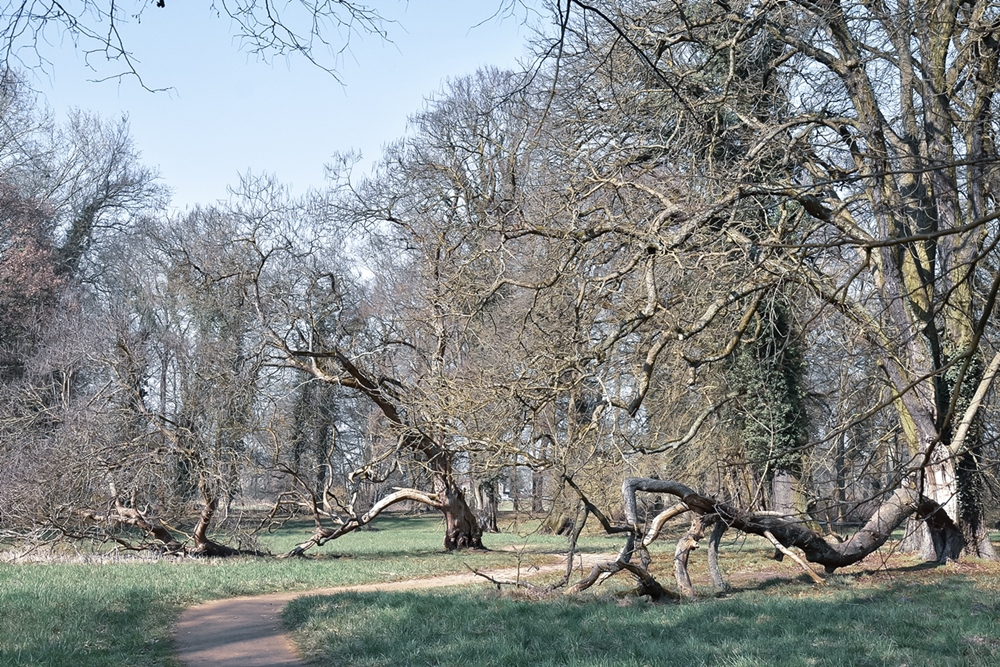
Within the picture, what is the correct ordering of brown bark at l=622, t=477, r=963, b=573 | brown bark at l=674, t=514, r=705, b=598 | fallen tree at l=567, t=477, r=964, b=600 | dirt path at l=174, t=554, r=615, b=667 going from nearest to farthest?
dirt path at l=174, t=554, r=615, b=667 < fallen tree at l=567, t=477, r=964, b=600 < brown bark at l=674, t=514, r=705, b=598 < brown bark at l=622, t=477, r=963, b=573

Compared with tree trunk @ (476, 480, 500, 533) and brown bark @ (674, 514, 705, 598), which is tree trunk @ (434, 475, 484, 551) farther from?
tree trunk @ (476, 480, 500, 533)

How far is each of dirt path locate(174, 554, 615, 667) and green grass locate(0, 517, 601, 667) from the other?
0.21 metres

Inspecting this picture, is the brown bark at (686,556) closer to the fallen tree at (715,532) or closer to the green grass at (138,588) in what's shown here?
the fallen tree at (715,532)

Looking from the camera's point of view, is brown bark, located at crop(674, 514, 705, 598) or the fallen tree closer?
the fallen tree

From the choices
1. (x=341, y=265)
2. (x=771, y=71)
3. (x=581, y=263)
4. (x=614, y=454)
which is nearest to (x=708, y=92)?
(x=771, y=71)

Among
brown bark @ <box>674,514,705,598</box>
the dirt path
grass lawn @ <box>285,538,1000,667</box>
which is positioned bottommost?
the dirt path

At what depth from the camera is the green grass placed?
7.04m

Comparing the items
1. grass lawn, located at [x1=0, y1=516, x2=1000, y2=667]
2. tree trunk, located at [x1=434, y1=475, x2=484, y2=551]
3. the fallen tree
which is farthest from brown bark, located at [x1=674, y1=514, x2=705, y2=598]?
tree trunk, located at [x1=434, y1=475, x2=484, y2=551]

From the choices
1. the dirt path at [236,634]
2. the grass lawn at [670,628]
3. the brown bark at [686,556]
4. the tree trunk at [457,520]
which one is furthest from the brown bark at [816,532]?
the tree trunk at [457,520]

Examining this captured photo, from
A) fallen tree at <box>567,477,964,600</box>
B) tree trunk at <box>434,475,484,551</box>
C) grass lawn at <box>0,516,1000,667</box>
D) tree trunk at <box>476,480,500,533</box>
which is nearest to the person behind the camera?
grass lawn at <box>0,516,1000,667</box>

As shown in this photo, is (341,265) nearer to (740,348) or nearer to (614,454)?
(740,348)

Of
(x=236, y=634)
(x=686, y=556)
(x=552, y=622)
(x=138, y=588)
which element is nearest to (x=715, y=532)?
(x=686, y=556)

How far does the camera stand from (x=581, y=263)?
41.7 feet

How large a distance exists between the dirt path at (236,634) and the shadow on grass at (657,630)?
0.25 m
